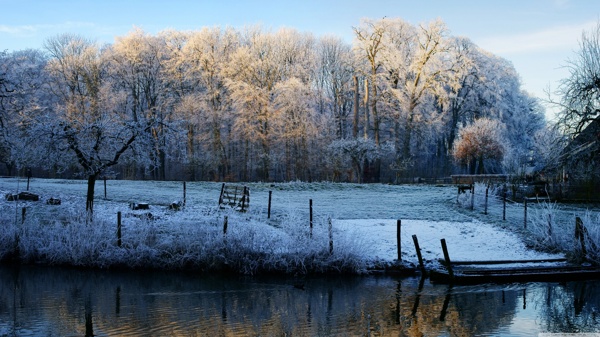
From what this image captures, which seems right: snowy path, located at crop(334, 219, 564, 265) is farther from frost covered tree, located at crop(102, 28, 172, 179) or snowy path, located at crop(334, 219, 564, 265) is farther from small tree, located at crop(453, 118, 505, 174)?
frost covered tree, located at crop(102, 28, 172, 179)

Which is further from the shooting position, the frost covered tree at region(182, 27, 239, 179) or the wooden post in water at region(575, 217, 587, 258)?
the frost covered tree at region(182, 27, 239, 179)

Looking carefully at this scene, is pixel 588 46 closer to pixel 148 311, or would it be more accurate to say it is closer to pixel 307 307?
pixel 307 307

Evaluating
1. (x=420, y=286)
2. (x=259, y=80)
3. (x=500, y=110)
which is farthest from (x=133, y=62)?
(x=420, y=286)

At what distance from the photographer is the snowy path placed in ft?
64.7

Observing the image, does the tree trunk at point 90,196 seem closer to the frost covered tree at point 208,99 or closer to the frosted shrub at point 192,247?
the frosted shrub at point 192,247

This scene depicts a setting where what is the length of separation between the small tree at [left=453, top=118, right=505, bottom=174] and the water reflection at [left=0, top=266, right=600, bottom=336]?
33416mm

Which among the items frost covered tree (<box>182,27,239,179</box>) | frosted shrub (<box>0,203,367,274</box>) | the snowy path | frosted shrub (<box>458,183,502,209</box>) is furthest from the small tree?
frosted shrub (<box>0,203,367,274</box>)

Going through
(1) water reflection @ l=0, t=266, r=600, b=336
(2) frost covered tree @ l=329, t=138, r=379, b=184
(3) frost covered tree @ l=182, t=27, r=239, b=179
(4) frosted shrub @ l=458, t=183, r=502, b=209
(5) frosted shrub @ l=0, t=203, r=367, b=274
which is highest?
(3) frost covered tree @ l=182, t=27, r=239, b=179

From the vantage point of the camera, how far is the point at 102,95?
1879 inches

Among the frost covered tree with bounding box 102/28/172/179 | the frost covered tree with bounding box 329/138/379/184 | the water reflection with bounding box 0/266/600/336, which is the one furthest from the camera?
the frost covered tree with bounding box 102/28/172/179

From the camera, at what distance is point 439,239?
2114 cm

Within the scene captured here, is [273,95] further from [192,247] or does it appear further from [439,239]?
[192,247]

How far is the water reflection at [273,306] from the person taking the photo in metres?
12.4

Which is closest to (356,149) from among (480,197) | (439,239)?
(480,197)
